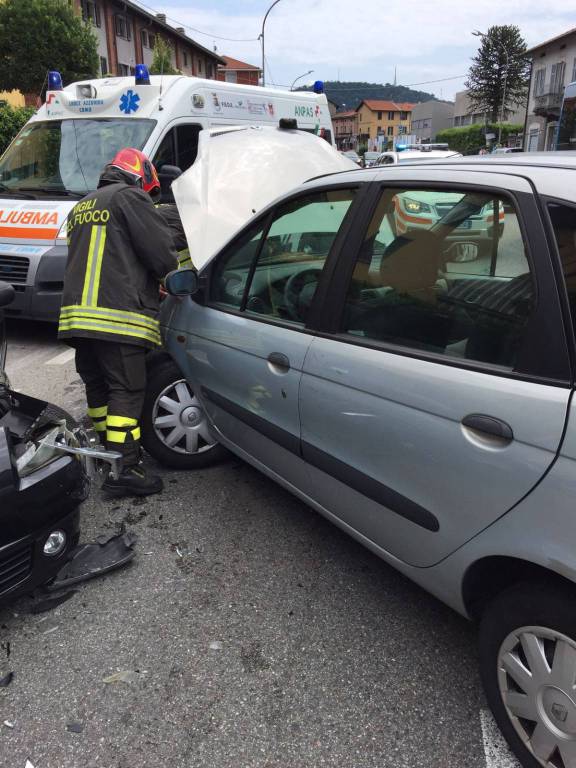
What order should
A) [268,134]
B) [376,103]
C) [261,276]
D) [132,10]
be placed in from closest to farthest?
Result: [261,276] → [268,134] → [132,10] → [376,103]

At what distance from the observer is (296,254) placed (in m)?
Result: 2.91

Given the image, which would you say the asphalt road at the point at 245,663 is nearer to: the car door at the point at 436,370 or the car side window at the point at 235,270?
the car door at the point at 436,370

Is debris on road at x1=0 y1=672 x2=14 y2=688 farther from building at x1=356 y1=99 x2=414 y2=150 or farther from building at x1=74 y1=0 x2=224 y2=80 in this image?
building at x1=356 y1=99 x2=414 y2=150

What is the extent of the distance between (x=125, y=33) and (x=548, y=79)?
1327 inches

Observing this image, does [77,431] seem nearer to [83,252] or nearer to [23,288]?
[83,252]

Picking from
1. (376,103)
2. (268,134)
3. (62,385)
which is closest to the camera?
(268,134)

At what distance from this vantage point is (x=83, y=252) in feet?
10.6

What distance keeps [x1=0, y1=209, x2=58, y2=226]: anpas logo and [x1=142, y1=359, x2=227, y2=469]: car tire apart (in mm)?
3102

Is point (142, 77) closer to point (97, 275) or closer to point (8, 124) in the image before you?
point (97, 275)

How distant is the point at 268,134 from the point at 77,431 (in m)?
2.50

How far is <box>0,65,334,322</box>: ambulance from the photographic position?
582 cm

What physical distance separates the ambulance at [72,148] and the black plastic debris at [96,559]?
3476 millimetres

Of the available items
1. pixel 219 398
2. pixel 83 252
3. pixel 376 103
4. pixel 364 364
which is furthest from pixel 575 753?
pixel 376 103

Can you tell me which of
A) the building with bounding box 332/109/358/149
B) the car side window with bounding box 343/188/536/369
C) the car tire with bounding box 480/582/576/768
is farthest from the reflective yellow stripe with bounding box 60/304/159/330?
the building with bounding box 332/109/358/149
